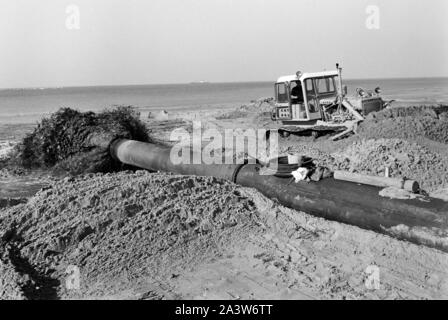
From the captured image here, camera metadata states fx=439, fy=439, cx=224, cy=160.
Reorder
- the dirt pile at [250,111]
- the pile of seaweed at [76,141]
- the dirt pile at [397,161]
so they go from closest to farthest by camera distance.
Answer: the dirt pile at [397,161] → the pile of seaweed at [76,141] → the dirt pile at [250,111]

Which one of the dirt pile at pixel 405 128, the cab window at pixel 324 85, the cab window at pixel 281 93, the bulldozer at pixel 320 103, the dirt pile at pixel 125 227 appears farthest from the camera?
the cab window at pixel 281 93

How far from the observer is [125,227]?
5.62 metres

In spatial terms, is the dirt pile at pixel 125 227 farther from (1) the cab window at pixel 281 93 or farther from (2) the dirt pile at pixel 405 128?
(1) the cab window at pixel 281 93

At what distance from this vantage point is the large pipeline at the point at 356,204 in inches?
183

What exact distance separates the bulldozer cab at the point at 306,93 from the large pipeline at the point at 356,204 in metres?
7.52

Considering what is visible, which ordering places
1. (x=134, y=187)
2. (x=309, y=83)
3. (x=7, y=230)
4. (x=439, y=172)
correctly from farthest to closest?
(x=309, y=83)
(x=439, y=172)
(x=134, y=187)
(x=7, y=230)

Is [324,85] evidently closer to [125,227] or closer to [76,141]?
[76,141]

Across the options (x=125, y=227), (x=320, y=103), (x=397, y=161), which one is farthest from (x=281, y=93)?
(x=125, y=227)

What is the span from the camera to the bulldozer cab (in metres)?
14.4

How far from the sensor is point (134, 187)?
6520 mm

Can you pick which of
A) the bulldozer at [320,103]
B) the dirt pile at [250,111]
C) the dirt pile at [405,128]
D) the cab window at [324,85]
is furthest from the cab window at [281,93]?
the dirt pile at [250,111]
